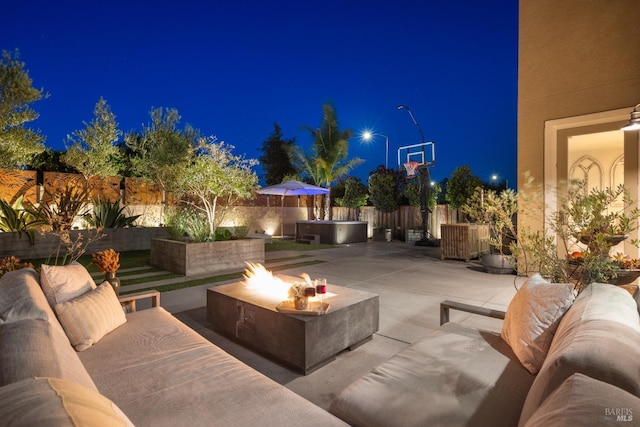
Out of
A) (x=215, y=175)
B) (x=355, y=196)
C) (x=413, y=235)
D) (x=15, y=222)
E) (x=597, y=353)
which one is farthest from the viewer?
(x=355, y=196)

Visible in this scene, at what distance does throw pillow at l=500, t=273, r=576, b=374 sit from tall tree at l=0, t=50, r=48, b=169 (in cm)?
1151

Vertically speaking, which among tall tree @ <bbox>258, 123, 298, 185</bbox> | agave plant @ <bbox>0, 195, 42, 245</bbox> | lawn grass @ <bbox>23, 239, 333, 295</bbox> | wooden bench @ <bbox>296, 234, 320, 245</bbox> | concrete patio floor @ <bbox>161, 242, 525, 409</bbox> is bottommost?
concrete patio floor @ <bbox>161, 242, 525, 409</bbox>

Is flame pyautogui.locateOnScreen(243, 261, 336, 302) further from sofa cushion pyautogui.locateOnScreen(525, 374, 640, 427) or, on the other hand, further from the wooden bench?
the wooden bench

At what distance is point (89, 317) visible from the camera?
7.71 ft

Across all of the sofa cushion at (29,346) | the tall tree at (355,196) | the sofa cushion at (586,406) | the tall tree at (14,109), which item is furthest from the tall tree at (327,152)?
the sofa cushion at (586,406)

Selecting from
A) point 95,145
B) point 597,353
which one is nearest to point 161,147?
point 95,145

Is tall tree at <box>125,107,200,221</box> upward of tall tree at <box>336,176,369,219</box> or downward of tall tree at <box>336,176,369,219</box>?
upward

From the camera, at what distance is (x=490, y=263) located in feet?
23.4

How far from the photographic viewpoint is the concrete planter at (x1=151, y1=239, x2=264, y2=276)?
21.9ft

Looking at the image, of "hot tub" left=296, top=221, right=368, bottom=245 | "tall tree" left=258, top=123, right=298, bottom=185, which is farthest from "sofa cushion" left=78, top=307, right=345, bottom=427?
"tall tree" left=258, top=123, right=298, bottom=185

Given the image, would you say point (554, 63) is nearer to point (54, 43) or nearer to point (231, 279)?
point (231, 279)

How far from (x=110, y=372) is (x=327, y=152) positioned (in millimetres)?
14648

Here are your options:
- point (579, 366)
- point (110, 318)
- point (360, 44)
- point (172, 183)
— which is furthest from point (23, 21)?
point (579, 366)

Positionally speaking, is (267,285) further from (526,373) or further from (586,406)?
(586,406)
